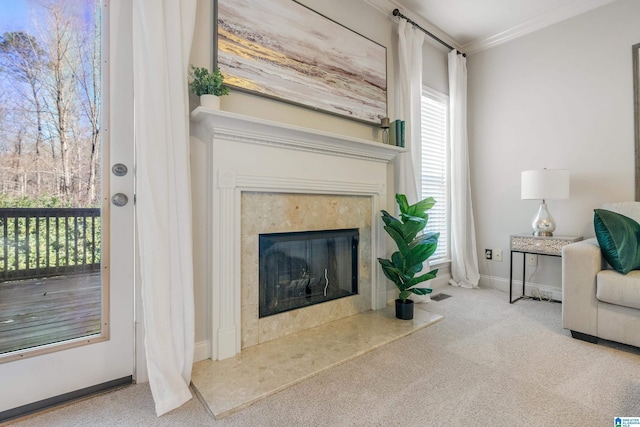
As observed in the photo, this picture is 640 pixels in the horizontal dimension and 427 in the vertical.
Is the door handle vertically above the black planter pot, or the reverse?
the door handle

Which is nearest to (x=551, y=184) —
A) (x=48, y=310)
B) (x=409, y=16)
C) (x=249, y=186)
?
(x=409, y=16)

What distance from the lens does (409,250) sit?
7.88ft

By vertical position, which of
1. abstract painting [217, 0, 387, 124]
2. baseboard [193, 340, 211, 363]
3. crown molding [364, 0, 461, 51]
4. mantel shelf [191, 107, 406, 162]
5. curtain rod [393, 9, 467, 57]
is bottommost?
baseboard [193, 340, 211, 363]

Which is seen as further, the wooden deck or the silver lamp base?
the silver lamp base

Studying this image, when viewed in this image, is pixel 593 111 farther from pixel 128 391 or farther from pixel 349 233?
pixel 128 391

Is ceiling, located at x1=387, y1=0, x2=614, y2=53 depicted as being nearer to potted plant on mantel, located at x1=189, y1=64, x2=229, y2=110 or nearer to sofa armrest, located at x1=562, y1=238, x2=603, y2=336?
potted plant on mantel, located at x1=189, y1=64, x2=229, y2=110

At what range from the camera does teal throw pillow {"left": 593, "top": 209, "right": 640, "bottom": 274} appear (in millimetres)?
1972

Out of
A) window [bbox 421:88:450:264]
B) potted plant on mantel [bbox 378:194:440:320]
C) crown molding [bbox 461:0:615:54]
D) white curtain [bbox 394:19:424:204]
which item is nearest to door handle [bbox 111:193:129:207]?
potted plant on mantel [bbox 378:194:440:320]

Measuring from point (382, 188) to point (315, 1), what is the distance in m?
1.64

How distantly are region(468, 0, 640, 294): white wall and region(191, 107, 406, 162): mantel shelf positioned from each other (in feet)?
5.51

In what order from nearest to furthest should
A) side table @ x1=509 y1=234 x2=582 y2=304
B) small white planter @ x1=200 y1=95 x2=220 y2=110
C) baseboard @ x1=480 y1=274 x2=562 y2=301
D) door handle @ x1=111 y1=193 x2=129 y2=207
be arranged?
door handle @ x1=111 y1=193 x2=129 y2=207, small white planter @ x1=200 y1=95 x2=220 y2=110, side table @ x1=509 y1=234 x2=582 y2=304, baseboard @ x1=480 y1=274 x2=562 y2=301

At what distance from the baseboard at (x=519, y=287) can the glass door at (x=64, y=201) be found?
359cm

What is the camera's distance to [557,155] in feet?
10.0

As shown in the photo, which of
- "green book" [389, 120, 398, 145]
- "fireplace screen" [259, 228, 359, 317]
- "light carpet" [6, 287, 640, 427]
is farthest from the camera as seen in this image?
"green book" [389, 120, 398, 145]
